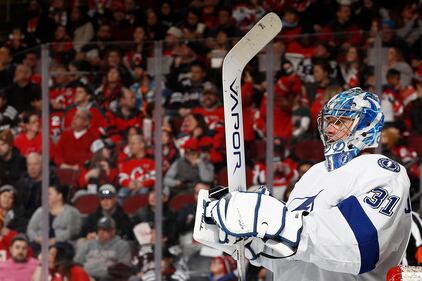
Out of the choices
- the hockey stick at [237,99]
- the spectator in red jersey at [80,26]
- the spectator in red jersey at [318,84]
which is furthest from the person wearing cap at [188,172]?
the hockey stick at [237,99]

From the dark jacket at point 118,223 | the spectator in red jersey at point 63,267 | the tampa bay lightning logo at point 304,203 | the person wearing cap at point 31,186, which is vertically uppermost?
the tampa bay lightning logo at point 304,203

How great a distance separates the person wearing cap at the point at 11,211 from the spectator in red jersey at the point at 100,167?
0.41 meters

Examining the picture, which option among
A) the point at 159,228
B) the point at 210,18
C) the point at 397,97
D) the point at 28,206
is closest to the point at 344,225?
the point at 397,97

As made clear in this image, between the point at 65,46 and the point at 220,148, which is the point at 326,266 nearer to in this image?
the point at 220,148

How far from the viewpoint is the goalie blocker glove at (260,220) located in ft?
7.89

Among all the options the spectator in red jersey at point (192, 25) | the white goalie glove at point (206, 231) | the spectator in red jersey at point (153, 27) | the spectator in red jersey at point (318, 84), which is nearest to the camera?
the white goalie glove at point (206, 231)

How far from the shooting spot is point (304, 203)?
9.12 feet

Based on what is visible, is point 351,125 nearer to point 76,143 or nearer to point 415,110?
point 415,110

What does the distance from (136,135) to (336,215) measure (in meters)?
3.64

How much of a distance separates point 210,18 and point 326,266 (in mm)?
5178

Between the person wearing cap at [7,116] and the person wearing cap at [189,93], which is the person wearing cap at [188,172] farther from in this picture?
the person wearing cap at [7,116]

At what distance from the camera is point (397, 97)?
18.2ft

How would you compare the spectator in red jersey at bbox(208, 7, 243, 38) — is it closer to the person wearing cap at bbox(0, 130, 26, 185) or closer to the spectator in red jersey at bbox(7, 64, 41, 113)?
the spectator in red jersey at bbox(7, 64, 41, 113)

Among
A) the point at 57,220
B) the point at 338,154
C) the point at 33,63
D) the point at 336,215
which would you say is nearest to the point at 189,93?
the point at 33,63
